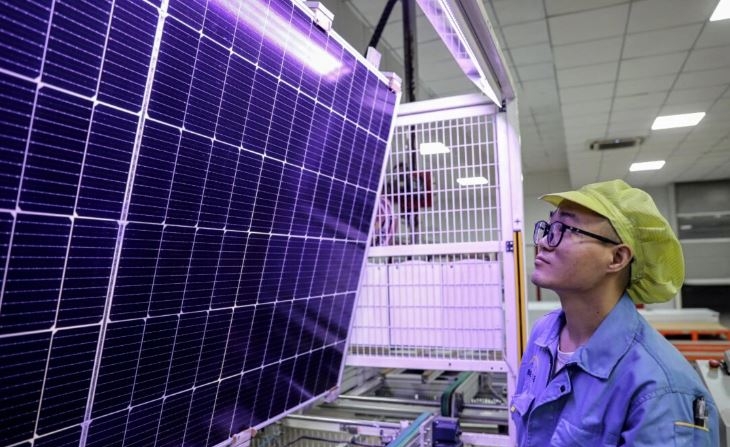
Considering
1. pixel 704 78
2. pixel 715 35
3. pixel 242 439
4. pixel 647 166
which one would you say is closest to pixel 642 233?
pixel 242 439

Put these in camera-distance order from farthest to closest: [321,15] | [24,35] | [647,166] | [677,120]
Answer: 1. [647,166]
2. [677,120]
3. [321,15]
4. [24,35]

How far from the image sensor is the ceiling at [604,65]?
14.4ft

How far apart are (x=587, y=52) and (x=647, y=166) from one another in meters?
6.48

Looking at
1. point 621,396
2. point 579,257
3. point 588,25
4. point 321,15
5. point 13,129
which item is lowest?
point 621,396

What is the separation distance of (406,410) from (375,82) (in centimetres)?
158

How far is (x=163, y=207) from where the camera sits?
4.18 ft

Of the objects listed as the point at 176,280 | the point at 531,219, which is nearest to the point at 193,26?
the point at 176,280

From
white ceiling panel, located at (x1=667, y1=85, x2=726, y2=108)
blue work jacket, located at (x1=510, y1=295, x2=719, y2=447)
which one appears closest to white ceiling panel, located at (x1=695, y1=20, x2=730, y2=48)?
white ceiling panel, located at (x1=667, y1=85, x2=726, y2=108)

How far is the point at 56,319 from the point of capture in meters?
1.08

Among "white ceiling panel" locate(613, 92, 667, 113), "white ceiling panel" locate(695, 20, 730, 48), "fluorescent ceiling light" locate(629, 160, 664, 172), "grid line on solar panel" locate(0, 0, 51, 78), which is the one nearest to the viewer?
"grid line on solar panel" locate(0, 0, 51, 78)

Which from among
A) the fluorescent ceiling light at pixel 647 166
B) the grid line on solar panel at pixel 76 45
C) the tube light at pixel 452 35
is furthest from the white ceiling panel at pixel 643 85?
the grid line on solar panel at pixel 76 45

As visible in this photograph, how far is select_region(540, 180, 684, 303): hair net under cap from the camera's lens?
145cm

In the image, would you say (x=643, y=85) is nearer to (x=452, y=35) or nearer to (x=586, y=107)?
(x=586, y=107)

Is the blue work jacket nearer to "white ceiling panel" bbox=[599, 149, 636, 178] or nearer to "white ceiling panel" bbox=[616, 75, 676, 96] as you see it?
"white ceiling panel" bbox=[616, 75, 676, 96]
